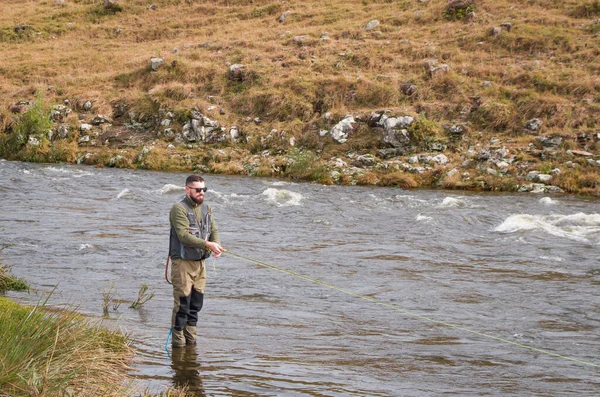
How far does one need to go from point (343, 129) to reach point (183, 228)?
64.7ft

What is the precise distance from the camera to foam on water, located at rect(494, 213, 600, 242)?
51.8ft

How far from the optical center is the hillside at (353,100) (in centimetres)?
2491

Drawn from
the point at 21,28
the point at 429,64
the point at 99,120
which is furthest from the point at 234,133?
the point at 21,28

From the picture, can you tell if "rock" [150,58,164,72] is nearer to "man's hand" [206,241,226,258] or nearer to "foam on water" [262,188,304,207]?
"foam on water" [262,188,304,207]

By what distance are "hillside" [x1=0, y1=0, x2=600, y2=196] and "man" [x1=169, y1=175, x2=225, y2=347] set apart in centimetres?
1584

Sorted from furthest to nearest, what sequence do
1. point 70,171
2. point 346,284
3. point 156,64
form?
1. point 156,64
2. point 70,171
3. point 346,284

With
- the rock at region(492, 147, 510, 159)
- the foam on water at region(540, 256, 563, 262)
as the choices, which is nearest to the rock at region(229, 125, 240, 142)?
the rock at region(492, 147, 510, 159)

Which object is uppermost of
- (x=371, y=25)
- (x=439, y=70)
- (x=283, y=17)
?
(x=283, y=17)

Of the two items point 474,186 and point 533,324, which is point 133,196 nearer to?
point 474,186

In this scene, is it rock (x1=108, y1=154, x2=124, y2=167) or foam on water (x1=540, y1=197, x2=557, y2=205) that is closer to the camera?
foam on water (x1=540, y1=197, x2=557, y2=205)

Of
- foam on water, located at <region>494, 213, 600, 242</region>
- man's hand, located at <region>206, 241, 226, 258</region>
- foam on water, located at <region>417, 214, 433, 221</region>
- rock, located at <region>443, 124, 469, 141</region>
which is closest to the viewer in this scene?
man's hand, located at <region>206, 241, 226, 258</region>

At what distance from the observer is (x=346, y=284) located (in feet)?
39.5

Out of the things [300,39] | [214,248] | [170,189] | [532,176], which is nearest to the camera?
[214,248]

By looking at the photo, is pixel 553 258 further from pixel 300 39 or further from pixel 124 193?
pixel 300 39
